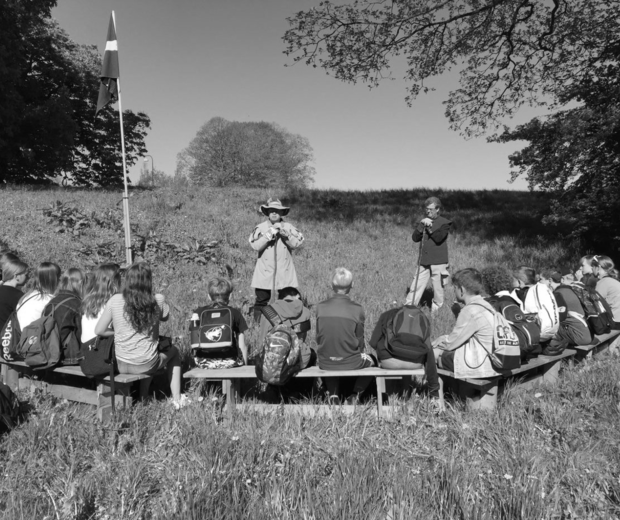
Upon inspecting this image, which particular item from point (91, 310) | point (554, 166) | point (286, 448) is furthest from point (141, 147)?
point (286, 448)

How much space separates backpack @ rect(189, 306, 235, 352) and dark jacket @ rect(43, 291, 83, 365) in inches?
44.3

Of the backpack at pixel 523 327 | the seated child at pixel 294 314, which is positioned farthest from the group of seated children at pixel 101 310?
the backpack at pixel 523 327

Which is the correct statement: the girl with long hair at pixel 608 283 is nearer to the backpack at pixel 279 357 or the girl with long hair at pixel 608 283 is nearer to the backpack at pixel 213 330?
the backpack at pixel 279 357

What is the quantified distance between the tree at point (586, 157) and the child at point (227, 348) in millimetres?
8945

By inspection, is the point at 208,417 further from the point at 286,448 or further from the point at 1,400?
the point at 1,400

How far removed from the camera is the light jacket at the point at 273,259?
20.9 feet

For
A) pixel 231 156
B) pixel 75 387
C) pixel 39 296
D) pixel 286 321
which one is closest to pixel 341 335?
pixel 286 321

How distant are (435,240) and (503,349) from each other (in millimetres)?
3622

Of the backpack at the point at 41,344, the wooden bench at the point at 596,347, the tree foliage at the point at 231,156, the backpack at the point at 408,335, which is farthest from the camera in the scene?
the tree foliage at the point at 231,156

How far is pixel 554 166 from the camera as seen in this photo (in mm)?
11156

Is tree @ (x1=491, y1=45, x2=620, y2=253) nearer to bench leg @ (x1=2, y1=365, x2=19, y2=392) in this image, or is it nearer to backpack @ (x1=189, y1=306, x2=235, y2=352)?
backpack @ (x1=189, y1=306, x2=235, y2=352)

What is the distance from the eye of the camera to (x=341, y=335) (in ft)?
14.5

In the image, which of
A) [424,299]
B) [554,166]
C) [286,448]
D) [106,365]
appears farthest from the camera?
[554,166]

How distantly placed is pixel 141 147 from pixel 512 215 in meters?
25.9
